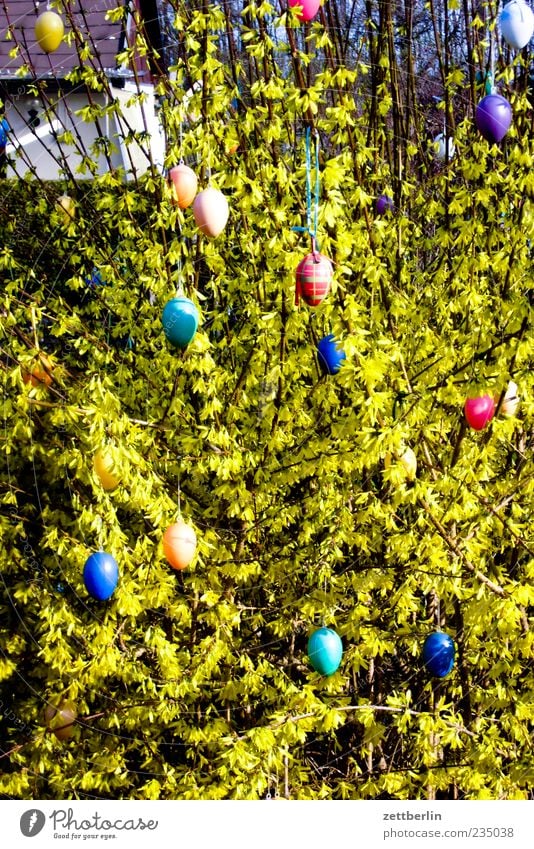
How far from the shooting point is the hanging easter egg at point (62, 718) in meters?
3.48

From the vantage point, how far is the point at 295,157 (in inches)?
144

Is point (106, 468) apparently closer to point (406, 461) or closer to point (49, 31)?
point (406, 461)

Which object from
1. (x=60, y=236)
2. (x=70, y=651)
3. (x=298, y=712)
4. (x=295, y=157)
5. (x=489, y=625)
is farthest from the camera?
(x=60, y=236)

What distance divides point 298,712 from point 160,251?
169cm

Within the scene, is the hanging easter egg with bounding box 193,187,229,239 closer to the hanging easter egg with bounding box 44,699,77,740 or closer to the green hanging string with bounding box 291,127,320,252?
the green hanging string with bounding box 291,127,320,252

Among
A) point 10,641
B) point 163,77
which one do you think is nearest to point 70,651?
point 10,641

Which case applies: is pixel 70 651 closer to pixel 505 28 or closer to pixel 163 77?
pixel 163 77

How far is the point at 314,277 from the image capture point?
2613 millimetres

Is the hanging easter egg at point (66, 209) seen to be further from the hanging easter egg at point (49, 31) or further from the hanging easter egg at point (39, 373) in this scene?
the hanging easter egg at point (39, 373)

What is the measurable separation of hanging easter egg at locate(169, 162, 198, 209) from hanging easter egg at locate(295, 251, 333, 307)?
66 cm

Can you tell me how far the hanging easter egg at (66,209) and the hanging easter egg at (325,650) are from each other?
6.42 ft

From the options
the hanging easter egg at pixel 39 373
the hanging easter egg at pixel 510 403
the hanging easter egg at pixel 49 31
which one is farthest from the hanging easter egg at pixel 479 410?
the hanging easter egg at pixel 49 31

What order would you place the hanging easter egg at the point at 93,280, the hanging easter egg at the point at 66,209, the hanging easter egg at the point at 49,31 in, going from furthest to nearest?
1. the hanging easter egg at the point at 93,280
2. the hanging easter egg at the point at 66,209
3. the hanging easter egg at the point at 49,31

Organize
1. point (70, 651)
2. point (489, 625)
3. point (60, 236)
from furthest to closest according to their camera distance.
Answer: point (60, 236), point (70, 651), point (489, 625)
